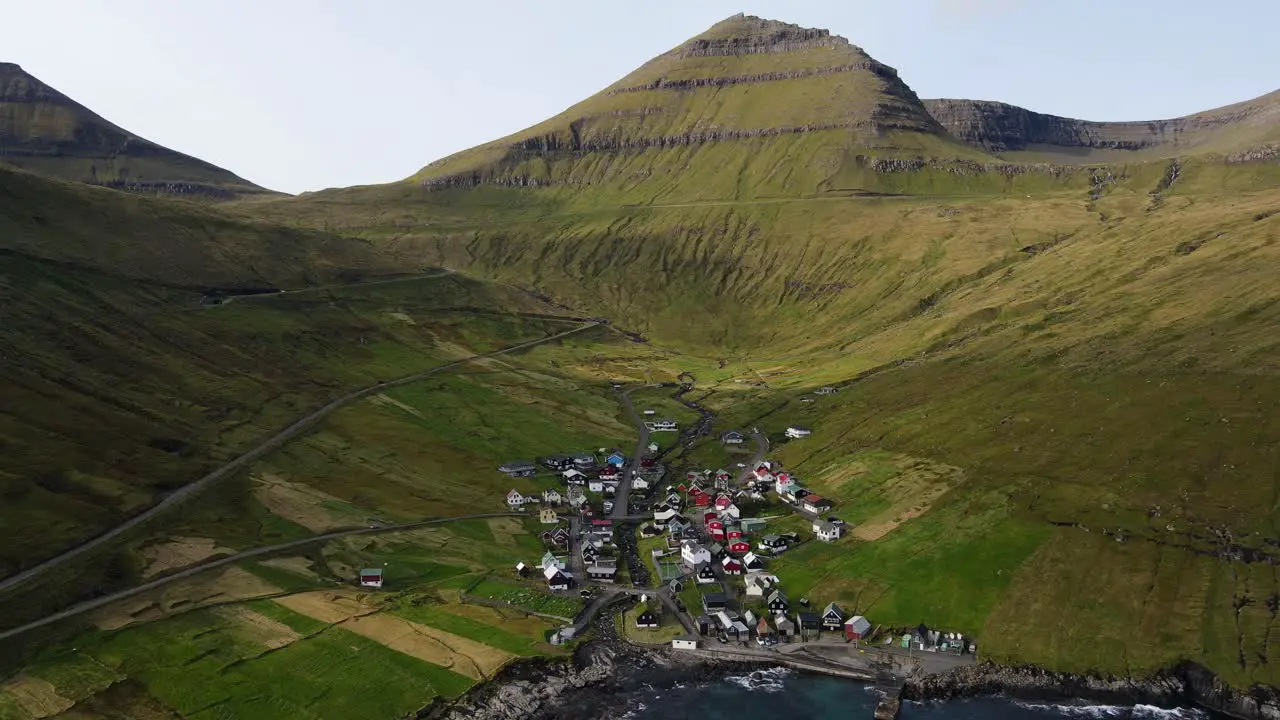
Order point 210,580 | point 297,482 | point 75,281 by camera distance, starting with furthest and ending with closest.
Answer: point 75,281 → point 297,482 → point 210,580

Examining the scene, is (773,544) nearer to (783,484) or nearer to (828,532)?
(828,532)

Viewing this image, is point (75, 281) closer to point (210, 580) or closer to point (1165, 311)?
point (210, 580)

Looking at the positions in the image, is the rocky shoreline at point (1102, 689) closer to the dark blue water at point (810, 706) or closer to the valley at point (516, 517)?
the dark blue water at point (810, 706)

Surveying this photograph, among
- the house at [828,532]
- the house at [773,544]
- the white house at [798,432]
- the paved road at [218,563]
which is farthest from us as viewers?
the white house at [798,432]

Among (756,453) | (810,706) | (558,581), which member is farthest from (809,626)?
(756,453)

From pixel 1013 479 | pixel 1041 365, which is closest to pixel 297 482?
pixel 1013 479

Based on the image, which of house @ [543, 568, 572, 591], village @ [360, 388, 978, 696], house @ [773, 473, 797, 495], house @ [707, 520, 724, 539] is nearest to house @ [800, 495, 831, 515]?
village @ [360, 388, 978, 696]

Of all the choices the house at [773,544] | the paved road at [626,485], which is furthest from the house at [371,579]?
the house at [773,544]
